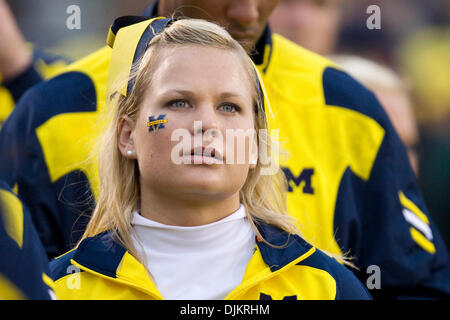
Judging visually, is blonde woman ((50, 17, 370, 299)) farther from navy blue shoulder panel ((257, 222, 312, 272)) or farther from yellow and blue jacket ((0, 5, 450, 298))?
yellow and blue jacket ((0, 5, 450, 298))

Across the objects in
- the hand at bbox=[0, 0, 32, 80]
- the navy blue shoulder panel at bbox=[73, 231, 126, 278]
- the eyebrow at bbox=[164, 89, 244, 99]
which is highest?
the eyebrow at bbox=[164, 89, 244, 99]

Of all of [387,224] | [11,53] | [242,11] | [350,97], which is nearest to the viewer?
[242,11]

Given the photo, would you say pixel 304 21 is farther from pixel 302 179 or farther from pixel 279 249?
pixel 279 249

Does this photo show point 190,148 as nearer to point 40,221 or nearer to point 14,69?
point 40,221

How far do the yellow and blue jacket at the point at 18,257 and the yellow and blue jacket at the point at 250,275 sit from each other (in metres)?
0.53

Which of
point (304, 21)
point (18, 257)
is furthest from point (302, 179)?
point (304, 21)

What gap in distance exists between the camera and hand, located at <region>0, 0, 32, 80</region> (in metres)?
4.04

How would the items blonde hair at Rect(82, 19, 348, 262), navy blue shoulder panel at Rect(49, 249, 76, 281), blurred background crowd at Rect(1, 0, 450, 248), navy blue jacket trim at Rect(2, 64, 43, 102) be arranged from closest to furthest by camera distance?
navy blue shoulder panel at Rect(49, 249, 76, 281) → blonde hair at Rect(82, 19, 348, 262) → navy blue jacket trim at Rect(2, 64, 43, 102) → blurred background crowd at Rect(1, 0, 450, 248)

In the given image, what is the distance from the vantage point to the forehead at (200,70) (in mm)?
2156

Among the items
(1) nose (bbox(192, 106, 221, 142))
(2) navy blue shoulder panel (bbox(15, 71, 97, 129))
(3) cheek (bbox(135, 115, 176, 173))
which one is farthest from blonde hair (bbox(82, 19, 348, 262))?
(2) navy blue shoulder panel (bbox(15, 71, 97, 129))

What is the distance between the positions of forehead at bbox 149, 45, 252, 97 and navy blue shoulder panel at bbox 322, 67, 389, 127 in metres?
0.80

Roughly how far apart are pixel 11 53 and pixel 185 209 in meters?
2.22

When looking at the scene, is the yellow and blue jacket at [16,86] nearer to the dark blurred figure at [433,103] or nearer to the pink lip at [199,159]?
the pink lip at [199,159]

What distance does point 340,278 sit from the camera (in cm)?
221
